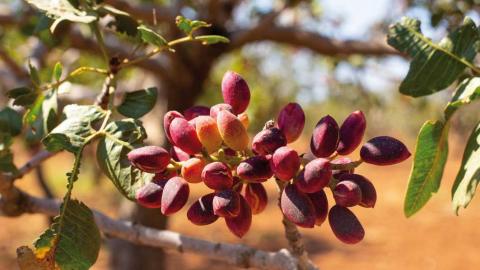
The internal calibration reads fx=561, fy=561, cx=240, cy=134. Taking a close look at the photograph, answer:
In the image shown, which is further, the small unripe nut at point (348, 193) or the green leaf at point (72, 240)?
the green leaf at point (72, 240)

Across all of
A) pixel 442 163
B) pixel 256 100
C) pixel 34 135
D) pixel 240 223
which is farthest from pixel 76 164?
pixel 256 100

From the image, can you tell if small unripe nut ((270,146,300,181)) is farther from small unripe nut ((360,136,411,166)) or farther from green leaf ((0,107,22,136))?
green leaf ((0,107,22,136))

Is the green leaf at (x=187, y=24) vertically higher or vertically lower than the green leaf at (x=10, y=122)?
higher

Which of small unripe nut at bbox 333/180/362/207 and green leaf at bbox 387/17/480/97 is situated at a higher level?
green leaf at bbox 387/17/480/97

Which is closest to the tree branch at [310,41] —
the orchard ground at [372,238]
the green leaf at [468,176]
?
the green leaf at [468,176]

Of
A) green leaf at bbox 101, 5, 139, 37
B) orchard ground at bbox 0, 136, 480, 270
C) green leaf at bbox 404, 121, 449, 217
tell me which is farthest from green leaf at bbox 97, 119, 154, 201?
orchard ground at bbox 0, 136, 480, 270

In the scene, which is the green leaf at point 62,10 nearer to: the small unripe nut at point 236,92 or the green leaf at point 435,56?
the small unripe nut at point 236,92

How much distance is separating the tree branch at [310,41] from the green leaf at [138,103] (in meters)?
2.46

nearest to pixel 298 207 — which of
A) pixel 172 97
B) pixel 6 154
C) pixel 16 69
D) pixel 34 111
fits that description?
pixel 34 111

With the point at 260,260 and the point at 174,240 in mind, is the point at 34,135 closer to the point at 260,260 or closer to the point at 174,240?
the point at 174,240

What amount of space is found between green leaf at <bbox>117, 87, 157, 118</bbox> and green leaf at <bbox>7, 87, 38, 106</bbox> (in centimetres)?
25

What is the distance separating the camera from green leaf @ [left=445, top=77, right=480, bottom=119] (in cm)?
104

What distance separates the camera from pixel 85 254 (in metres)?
1.08

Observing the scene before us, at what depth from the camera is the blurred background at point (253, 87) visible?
3404mm
